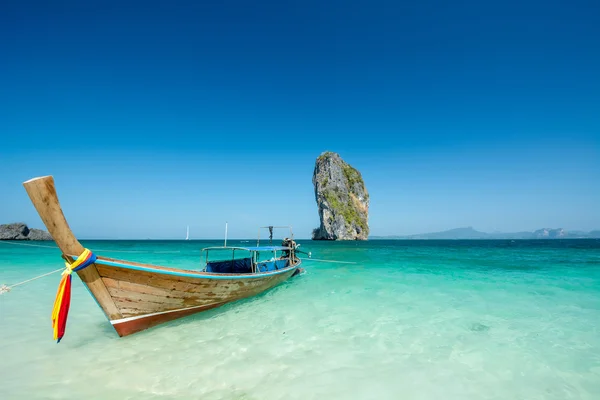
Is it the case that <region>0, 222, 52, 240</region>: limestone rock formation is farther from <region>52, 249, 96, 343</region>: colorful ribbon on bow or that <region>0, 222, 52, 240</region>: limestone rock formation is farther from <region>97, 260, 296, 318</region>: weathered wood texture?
<region>52, 249, 96, 343</region>: colorful ribbon on bow

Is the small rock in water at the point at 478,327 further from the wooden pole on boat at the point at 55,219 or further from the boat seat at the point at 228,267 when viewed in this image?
the wooden pole on boat at the point at 55,219

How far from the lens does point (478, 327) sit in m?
7.85

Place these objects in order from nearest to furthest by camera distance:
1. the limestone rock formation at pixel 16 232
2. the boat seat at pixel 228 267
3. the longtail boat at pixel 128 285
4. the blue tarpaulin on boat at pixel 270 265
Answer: the longtail boat at pixel 128 285
the boat seat at pixel 228 267
the blue tarpaulin on boat at pixel 270 265
the limestone rock formation at pixel 16 232

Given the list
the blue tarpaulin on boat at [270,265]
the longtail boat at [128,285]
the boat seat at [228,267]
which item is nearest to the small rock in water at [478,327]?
the longtail boat at [128,285]

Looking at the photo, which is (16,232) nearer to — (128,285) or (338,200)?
(338,200)

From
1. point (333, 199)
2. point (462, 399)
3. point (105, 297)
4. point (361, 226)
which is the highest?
point (333, 199)

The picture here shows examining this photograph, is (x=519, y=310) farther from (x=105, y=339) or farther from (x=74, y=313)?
(x=74, y=313)

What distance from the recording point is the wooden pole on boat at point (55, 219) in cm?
445

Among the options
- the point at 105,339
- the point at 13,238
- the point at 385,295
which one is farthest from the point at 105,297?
the point at 13,238

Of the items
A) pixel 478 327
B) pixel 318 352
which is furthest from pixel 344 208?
pixel 318 352

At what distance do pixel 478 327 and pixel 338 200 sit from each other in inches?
3618

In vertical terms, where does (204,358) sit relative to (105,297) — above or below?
below

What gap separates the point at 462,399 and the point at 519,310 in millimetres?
6815

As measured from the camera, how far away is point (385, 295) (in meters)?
11.9
